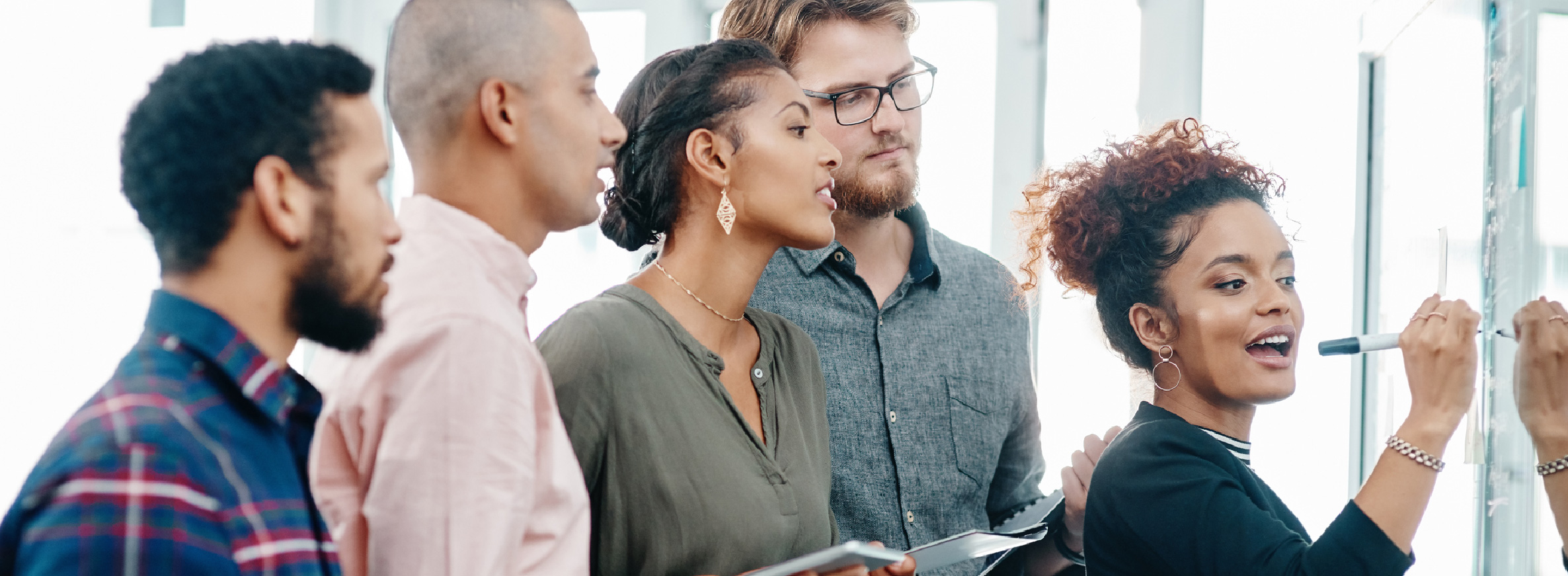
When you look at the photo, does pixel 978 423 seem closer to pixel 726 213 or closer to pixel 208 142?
pixel 726 213

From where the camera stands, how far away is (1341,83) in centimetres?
244

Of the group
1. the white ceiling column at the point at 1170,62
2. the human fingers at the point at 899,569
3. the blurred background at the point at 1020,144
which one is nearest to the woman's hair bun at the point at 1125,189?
the blurred background at the point at 1020,144

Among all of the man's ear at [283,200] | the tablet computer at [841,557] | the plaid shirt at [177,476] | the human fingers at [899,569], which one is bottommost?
the human fingers at [899,569]

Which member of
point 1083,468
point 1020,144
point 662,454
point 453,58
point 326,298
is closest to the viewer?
point 326,298

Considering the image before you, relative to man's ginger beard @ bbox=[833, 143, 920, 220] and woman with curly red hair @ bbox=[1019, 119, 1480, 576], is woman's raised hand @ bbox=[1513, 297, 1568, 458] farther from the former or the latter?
man's ginger beard @ bbox=[833, 143, 920, 220]

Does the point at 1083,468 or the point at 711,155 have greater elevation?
the point at 711,155

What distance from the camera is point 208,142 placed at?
79 cm

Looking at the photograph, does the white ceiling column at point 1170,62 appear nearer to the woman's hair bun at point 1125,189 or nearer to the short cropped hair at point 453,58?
the woman's hair bun at point 1125,189

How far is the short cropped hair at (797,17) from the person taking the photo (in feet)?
6.44

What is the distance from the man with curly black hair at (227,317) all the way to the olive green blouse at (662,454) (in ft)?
1.29

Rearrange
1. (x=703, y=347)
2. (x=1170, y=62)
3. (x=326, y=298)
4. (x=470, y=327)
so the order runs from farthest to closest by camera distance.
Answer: (x=1170, y=62), (x=703, y=347), (x=470, y=327), (x=326, y=298)

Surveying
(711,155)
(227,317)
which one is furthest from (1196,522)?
(227,317)

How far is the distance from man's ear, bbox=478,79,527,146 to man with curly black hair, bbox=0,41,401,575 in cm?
15

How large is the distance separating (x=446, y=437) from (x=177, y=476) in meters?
0.22
